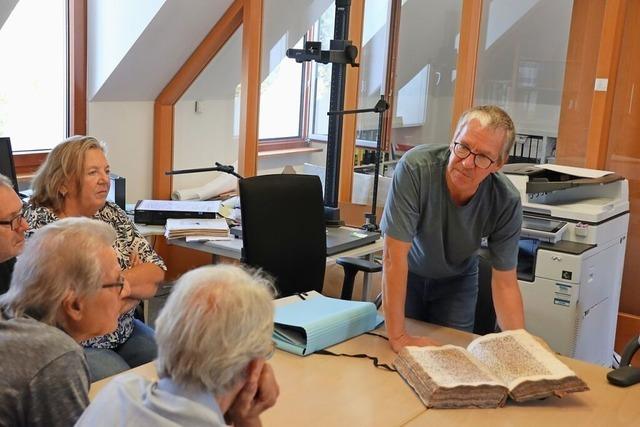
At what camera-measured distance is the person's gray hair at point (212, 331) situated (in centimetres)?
118

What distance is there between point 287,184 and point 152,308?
164 cm

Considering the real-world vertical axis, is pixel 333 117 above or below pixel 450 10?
below

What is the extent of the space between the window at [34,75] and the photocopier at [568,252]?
2.64 metres

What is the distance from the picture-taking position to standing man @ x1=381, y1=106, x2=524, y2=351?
6.78ft

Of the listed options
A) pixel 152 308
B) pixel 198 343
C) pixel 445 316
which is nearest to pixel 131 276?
pixel 445 316

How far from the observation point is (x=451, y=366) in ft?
6.33

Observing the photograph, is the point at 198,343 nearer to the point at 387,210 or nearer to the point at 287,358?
the point at 287,358

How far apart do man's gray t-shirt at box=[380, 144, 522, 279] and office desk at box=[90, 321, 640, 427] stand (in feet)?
1.40

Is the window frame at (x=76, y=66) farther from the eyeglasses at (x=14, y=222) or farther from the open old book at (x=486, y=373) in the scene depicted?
the open old book at (x=486, y=373)

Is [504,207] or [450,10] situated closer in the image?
[504,207]

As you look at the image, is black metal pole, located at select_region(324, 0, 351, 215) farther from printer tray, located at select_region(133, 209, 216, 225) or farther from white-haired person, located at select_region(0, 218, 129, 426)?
white-haired person, located at select_region(0, 218, 129, 426)

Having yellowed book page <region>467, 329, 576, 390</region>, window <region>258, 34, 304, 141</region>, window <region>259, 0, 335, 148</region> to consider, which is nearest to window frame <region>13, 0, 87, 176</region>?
window <region>259, 0, 335, 148</region>

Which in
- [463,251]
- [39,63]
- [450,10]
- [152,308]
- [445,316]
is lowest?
[152,308]

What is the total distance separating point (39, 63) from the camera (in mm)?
4184
